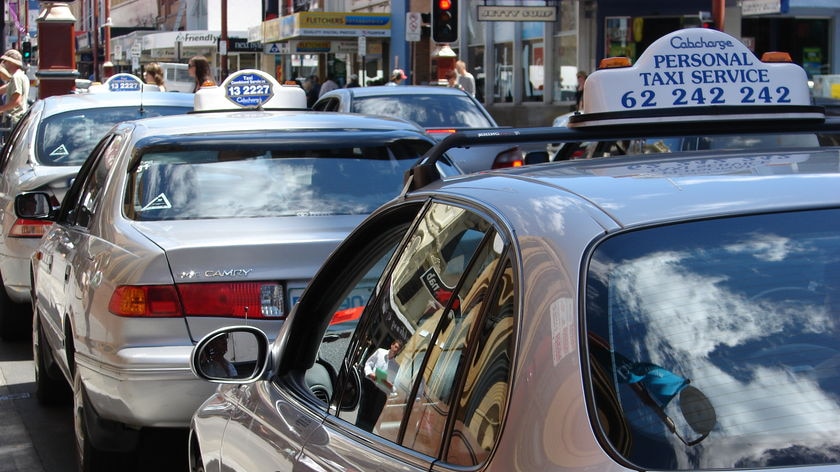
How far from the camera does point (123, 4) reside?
308 ft

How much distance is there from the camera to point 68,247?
21.0ft

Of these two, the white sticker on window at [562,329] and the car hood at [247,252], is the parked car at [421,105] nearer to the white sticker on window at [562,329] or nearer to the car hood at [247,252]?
the car hood at [247,252]

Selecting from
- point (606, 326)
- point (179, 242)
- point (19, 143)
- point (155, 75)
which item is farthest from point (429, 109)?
point (606, 326)

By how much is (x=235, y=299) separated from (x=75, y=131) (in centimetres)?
540

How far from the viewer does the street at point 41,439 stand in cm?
571

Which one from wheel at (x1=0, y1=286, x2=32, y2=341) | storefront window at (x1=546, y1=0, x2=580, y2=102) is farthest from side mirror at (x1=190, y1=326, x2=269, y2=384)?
storefront window at (x1=546, y1=0, x2=580, y2=102)

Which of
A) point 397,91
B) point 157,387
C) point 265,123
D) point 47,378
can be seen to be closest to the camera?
point 157,387

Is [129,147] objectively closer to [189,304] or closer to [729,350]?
[189,304]

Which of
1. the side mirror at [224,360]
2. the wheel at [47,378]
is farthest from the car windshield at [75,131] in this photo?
the side mirror at [224,360]

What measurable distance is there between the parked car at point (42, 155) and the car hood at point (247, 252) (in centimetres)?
385

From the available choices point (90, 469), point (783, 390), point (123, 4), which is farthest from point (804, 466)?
point (123, 4)

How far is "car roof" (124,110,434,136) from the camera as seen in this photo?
20.4 ft

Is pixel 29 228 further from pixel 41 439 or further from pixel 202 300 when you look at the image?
pixel 202 300

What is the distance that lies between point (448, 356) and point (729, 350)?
577 millimetres
